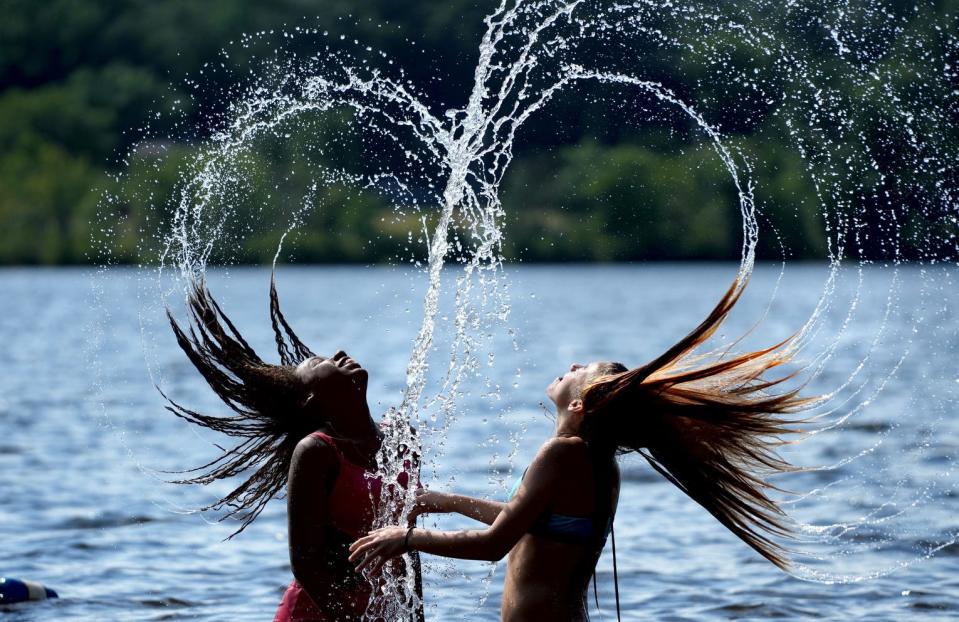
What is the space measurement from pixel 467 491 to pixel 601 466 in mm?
7719

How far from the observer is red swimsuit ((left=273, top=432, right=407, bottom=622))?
5578 mm

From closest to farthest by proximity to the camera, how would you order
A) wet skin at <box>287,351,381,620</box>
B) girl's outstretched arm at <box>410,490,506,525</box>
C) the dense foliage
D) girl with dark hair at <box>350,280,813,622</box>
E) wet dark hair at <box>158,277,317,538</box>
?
girl with dark hair at <box>350,280,813,622</box> → wet skin at <box>287,351,381,620</box> → girl's outstretched arm at <box>410,490,506,525</box> → wet dark hair at <box>158,277,317,538</box> → the dense foliage

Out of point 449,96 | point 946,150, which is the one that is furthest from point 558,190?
point 946,150

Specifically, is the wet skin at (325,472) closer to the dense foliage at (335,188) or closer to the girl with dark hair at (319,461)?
the girl with dark hair at (319,461)

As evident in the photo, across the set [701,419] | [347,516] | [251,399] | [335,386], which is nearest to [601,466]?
[701,419]

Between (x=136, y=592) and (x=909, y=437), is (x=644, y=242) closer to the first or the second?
(x=909, y=437)

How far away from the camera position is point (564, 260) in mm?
97375

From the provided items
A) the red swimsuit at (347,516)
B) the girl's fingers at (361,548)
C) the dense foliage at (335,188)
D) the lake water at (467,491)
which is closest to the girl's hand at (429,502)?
the red swimsuit at (347,516)

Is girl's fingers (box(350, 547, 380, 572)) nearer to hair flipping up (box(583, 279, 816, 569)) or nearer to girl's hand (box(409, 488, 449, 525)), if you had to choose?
girl's hand (box(409, 488, 449, 525))

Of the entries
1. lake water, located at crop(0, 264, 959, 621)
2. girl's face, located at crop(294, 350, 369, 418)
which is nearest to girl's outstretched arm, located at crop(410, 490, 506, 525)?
girl's face, located at crop(294, 350, 369, 418)

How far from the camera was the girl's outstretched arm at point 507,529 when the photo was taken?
5219 millimetres

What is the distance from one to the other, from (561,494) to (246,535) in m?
6.60

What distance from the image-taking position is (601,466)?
5457 mm

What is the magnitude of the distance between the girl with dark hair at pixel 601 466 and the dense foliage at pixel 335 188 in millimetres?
29471
